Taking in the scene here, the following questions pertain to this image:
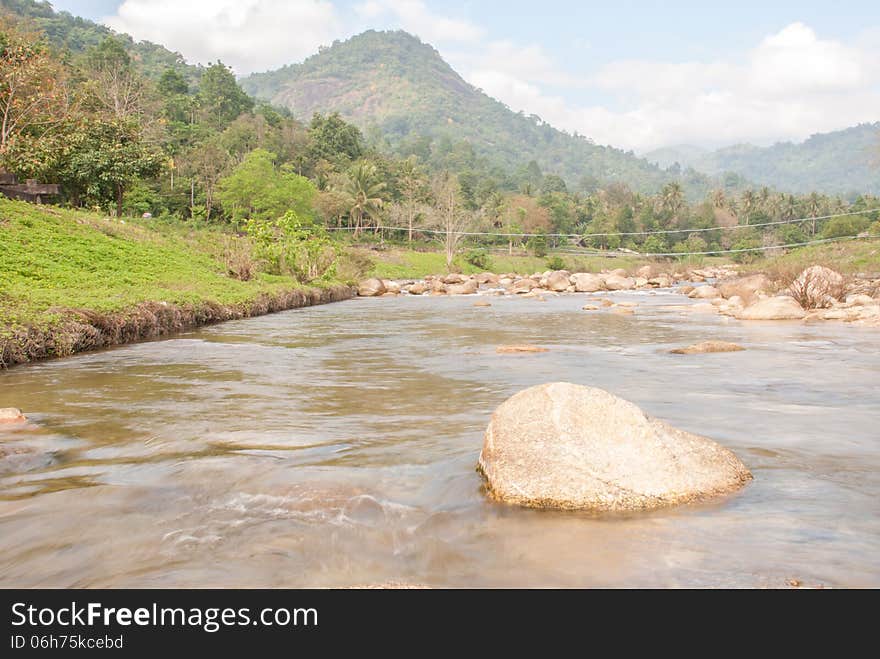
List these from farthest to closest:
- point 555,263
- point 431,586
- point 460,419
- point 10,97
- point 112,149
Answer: point 555,263 → point 112,149 → point 10,97 → point 460,419 → point 431,586

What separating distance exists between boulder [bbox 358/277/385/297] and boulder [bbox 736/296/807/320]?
21.1 meters

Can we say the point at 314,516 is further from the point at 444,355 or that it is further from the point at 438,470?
the point at 444,355

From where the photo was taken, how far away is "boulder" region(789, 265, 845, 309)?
900 inches

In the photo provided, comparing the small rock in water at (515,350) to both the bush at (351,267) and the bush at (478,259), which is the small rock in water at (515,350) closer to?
the bush at (351,267)

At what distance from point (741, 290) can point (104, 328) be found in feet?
78.0

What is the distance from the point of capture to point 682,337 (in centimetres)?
1711

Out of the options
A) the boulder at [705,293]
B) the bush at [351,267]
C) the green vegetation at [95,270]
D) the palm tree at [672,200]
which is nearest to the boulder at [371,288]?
the bush at [351,267]

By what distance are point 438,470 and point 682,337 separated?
1273 centimetres

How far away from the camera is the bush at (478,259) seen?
65375mm

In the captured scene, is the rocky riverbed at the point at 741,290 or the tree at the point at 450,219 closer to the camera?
the rocky riverbed at the point at 741,290

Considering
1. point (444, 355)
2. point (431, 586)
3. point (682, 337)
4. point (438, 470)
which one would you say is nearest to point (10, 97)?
point (444, 355)

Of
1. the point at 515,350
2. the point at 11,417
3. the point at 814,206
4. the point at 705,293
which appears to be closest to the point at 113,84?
the point at 705,293

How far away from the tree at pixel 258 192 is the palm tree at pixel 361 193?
29.6ft

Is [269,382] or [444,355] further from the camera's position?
[444,355]
